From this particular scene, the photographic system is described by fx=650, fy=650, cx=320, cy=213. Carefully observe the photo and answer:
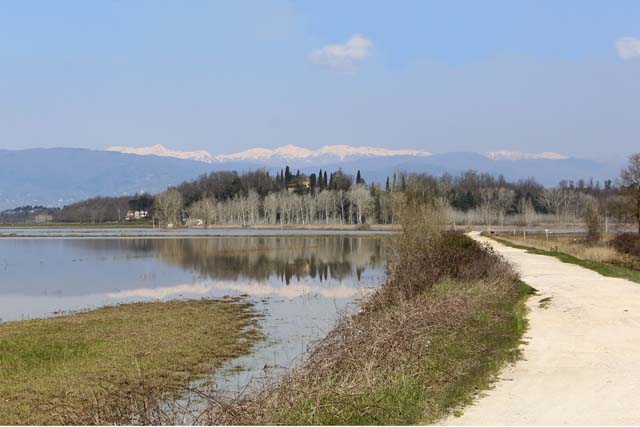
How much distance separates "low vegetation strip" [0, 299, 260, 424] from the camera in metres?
11.4

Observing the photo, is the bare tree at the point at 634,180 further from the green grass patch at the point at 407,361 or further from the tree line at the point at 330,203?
the tree line at the point at 330,203

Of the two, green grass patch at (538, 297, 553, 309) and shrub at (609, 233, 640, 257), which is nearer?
green grass patch at (538, 297, 553, 309)

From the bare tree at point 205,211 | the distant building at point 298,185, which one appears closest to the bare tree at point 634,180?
the bare tree at point 205,211

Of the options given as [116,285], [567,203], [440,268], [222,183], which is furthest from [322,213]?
[440,268]

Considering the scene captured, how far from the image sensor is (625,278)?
2547 centimetres

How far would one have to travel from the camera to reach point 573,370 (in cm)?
1077

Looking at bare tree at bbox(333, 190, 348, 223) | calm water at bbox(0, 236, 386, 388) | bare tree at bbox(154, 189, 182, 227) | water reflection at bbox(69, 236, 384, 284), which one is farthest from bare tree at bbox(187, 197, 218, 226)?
calm water at bbox(0, 236, 386, 388)

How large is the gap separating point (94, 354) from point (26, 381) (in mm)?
2763

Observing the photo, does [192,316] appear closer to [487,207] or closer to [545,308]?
[545,308]

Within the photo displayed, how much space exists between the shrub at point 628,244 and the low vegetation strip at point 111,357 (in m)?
24.2

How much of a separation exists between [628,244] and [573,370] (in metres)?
32.4

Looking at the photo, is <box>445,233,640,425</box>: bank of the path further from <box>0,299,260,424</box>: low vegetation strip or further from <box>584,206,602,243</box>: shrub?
<box>584,206,602,243</box>: shrub

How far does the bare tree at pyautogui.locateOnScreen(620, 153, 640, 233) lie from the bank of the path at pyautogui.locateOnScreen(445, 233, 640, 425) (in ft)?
118

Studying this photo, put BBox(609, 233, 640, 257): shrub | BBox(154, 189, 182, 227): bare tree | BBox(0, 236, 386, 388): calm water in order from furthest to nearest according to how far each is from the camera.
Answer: BBox(154, 189, 182, 227): bare tree < BBox(609, 233, 640, 257): shrub < BBox(0, 236, 386, 388): calm water
